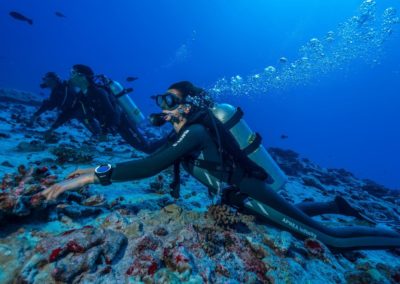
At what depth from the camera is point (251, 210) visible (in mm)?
4527

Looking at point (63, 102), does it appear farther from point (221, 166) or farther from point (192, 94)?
point (221, 166)

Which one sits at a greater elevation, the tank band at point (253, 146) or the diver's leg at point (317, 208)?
the tank band at point (253, 146)

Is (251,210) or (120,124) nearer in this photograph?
(251,210)

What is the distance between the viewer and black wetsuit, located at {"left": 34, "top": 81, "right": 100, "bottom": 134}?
1057cm

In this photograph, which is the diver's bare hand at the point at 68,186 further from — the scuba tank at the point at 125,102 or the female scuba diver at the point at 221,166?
the scuba tank at the point at 125,102

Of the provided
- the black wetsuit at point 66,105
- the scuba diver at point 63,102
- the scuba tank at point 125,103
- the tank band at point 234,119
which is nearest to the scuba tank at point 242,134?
the tank band at point 234,119

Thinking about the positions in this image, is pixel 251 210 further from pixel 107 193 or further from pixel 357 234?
pixel 107 193

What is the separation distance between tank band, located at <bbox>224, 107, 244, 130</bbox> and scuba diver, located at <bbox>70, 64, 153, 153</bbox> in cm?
653

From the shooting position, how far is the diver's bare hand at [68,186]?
3270 mm

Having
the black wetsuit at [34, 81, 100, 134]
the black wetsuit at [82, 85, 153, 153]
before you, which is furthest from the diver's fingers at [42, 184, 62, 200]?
the black wetsuit at [34, 81, 100, 134]

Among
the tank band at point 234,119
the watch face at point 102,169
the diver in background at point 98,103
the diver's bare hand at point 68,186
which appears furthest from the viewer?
the diver in background at point 98,103

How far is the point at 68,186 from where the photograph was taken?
326cm

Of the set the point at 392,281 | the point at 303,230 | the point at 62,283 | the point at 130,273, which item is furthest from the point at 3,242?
the point at 392,281

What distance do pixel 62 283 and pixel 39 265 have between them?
36 cm
